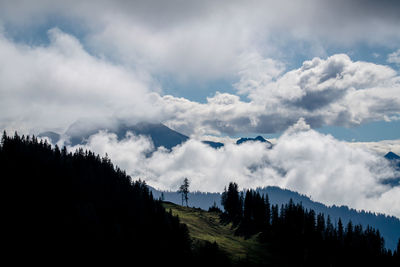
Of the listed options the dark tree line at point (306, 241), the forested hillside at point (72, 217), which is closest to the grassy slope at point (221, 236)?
the dark tree line at point (306, 241)

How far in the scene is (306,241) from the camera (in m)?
139

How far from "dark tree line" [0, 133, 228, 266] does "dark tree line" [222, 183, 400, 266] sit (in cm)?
4479

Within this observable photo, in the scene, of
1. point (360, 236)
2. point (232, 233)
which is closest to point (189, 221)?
point (232, 233)

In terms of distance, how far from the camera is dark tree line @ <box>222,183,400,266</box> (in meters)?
130

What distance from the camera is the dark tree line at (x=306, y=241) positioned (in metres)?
130

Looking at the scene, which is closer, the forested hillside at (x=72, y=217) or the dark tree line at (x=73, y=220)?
the dark tree line at (x=73, y=220)

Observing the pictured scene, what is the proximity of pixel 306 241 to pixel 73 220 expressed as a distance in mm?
102627

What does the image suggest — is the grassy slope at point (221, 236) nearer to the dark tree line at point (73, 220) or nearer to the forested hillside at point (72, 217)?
the dark tree line at point (73, 220)

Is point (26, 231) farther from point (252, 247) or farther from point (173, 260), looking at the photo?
point (252, 247)

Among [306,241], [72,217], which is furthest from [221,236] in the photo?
[72,217]

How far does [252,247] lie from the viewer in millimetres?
128250

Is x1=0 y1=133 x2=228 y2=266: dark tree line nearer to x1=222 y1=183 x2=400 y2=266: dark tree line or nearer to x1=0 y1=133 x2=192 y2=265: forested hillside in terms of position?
x1=0 y1=133 x2=192 y2=265: forested hillside

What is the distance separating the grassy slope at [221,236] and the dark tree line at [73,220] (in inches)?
724

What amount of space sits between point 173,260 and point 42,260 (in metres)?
34.6
